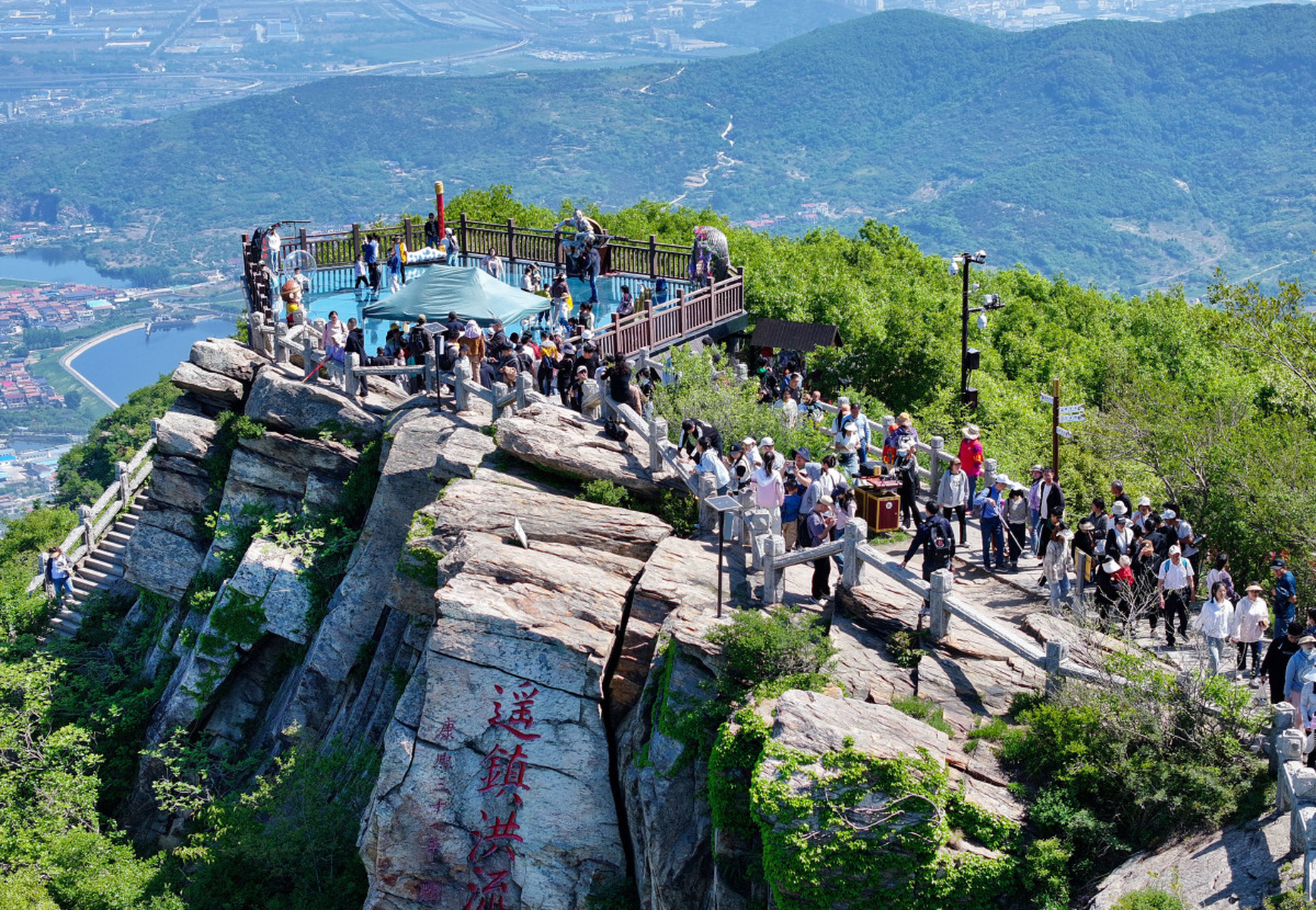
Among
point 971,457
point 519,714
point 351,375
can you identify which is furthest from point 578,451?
point 351,375

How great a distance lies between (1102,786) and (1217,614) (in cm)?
326

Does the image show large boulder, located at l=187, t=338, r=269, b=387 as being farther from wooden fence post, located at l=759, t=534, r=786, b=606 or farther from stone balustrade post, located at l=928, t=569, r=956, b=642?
stone balustrade post, located at l=928, t=569, r=956, b=642

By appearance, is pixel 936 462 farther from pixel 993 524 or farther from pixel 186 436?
pixel 186 436

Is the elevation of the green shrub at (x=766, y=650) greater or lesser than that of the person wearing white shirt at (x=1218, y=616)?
lesser

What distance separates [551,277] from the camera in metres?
40.4

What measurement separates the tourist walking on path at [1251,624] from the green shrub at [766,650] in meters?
5.58

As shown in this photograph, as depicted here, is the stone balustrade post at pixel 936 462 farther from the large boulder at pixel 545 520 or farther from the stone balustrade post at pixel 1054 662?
the stone balustrade post at pixel 1054 662

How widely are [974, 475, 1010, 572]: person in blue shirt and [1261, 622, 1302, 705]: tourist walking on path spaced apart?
5234 millimetres

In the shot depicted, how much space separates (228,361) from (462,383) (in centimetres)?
776

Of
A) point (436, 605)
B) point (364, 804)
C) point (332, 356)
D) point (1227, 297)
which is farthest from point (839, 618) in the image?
point (1227, 297)

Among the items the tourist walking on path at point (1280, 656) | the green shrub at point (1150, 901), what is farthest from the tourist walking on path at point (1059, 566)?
the green shrub at point (1150, 901)

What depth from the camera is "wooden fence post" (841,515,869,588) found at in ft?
71.9

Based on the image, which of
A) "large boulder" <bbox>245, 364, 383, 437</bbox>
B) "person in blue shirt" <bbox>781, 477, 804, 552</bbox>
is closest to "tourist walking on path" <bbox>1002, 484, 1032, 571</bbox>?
"person in blue shirt" <bbox>781, 477, 804, 552</bbox>

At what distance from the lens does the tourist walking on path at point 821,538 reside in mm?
22391
